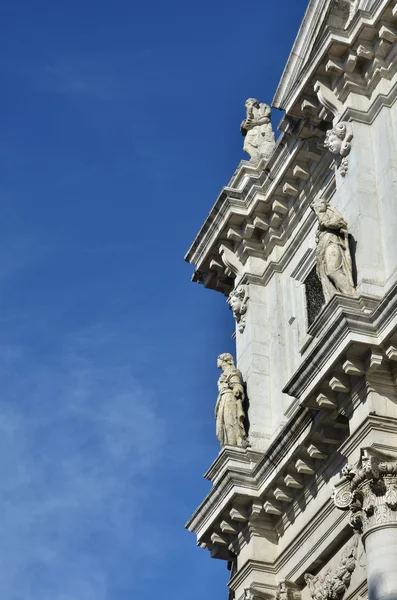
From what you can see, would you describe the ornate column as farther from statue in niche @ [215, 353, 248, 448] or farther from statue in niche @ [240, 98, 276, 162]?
statue in niche @ [240, 98, 276, 162]

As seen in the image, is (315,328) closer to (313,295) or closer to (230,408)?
(313,295)

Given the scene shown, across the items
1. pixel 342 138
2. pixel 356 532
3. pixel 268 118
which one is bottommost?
pixel 356 532

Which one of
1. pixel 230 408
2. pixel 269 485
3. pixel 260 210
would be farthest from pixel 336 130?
pixel 269 485

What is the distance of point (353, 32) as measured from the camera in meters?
24.9

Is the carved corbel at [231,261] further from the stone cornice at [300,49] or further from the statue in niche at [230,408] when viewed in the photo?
the stone cornice at [300,49]

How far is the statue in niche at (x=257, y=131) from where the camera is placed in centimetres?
2997

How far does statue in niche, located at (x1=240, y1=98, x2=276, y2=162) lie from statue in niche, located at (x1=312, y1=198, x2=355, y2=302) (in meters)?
5.63

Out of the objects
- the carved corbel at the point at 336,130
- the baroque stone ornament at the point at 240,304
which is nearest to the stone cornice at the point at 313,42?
the carved corbel at the point at 336,130

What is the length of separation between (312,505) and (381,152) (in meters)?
6.07

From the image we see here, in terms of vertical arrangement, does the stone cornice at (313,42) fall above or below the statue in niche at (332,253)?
above

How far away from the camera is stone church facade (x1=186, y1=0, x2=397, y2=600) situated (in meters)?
21.7

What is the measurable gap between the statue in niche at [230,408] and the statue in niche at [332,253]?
4069mm

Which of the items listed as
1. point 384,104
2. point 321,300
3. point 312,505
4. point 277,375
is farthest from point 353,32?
point 312,505

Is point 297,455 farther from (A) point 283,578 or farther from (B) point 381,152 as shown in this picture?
(B) point 381,152
